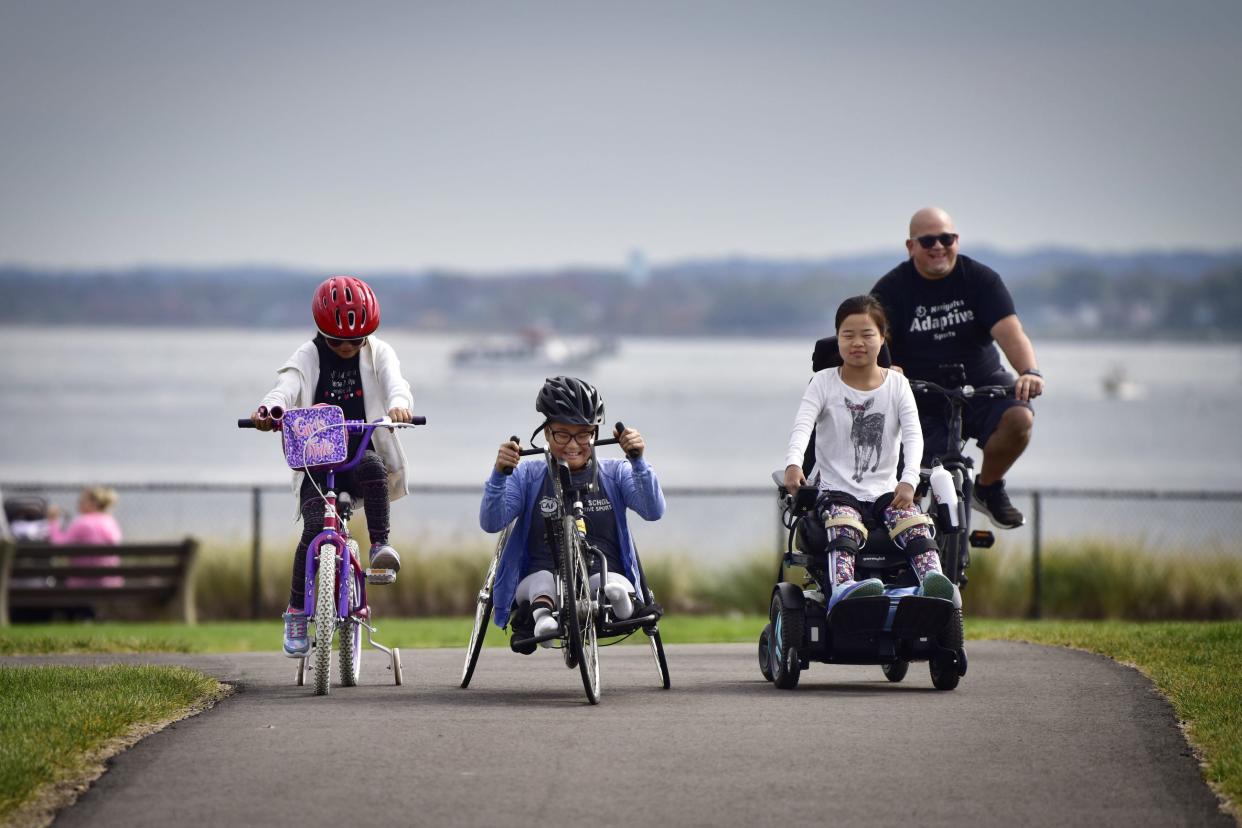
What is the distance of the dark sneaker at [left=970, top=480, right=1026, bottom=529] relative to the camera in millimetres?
11906

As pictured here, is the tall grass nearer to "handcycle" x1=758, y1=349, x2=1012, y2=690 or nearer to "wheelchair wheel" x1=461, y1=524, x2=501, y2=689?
"handcycle" x1=758, y1=349, x2=1012, y2=690

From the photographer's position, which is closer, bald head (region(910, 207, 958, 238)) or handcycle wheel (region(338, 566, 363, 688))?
handcycle wheel (region(338, 566, 363, 688))

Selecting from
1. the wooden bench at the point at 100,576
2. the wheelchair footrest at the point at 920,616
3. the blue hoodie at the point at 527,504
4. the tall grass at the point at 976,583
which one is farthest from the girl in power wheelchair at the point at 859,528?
the wooden bench at the point at 100,576

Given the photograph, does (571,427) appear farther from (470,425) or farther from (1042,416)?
(1042,416)

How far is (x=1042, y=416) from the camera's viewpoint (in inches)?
4515

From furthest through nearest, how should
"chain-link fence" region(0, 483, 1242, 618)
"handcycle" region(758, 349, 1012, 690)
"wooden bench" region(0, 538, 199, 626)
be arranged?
"chain-link fence" region(0, 483, 1242, 618)
"wooden bench" region(0, 538, 199, 626)
"handcycle" region(758, 349, 1012, 690)

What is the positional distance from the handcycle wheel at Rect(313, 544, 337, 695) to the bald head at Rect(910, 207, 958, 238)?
3.89m

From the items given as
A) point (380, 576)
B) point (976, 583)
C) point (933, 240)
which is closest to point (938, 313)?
point (933, 240)

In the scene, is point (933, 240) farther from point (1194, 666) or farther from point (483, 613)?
point (483, 613)

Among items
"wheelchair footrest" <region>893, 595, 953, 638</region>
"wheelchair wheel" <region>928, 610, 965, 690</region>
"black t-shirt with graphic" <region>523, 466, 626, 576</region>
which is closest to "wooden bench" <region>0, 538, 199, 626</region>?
"black t-shirt with graphic" <region>523, 466, 626, 576</region>

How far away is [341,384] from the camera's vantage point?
10.3 meters

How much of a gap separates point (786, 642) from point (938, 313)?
2.65 m

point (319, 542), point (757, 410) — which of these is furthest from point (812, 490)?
point (757, 410)

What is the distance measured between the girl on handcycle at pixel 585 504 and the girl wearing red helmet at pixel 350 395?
629 mm
